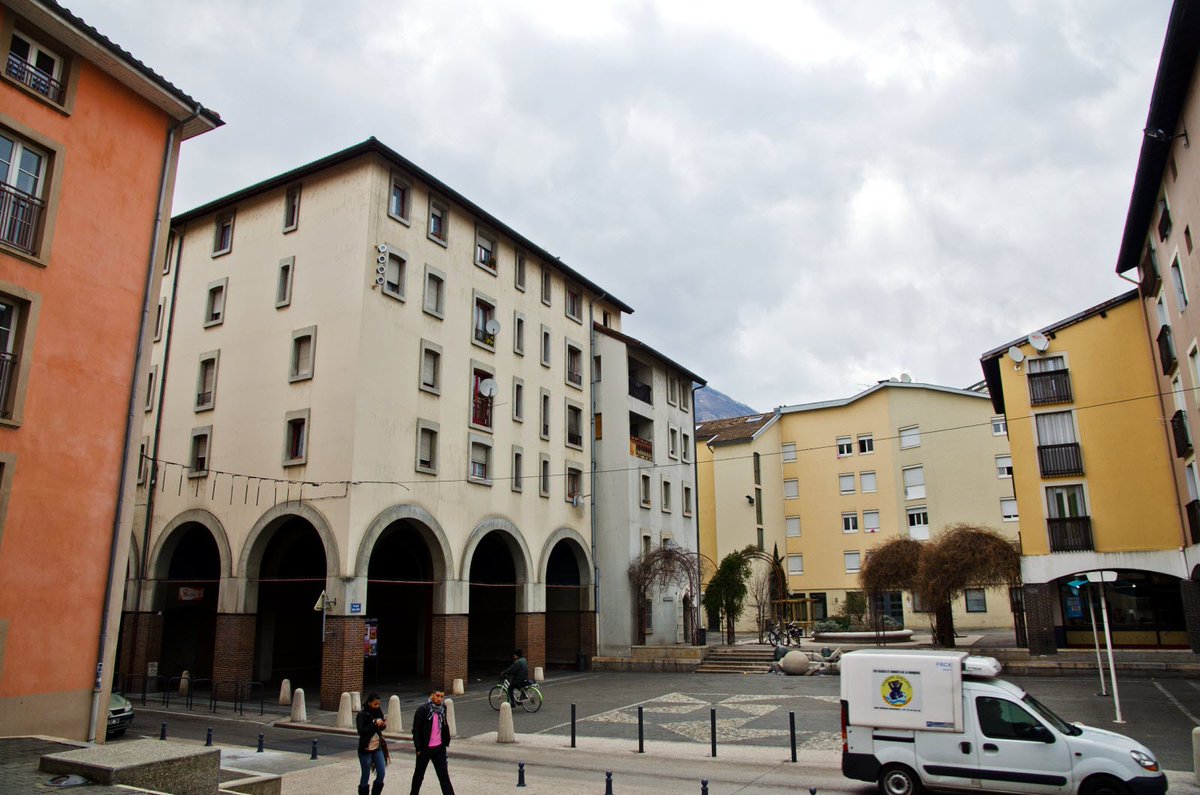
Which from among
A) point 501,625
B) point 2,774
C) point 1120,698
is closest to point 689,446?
point 501,625

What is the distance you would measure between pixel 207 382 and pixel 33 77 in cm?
1513

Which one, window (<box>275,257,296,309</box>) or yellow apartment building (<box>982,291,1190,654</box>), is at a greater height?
window (<box>275,257,296,309</box>)

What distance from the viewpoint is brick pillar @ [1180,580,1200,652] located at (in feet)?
88.1

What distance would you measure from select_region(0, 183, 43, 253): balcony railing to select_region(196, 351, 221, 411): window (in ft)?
46.2

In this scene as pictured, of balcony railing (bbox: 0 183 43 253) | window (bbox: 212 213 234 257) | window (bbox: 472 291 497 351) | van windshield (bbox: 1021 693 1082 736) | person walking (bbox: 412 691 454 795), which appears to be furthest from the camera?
window (bbox: 472 291 497 351)

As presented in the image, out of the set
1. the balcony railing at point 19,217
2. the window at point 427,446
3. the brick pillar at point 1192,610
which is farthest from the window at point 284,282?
the brick pillar at point 1192,610

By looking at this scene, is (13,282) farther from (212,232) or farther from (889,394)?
(889,394)

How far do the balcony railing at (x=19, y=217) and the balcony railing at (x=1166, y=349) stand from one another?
2985cm

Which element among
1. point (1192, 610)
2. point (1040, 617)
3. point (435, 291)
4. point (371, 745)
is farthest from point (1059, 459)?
point (371, 745)

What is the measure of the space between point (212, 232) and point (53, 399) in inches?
691

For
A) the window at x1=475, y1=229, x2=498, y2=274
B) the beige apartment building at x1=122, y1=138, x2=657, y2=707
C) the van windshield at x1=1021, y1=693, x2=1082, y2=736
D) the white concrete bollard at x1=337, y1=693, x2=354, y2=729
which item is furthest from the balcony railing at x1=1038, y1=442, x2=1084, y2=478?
the white concrete bollard at x1=337, y1=693, x2=354, y2=729

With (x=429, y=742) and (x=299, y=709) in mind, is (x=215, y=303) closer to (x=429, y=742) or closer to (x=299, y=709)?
(x=299, y=709)

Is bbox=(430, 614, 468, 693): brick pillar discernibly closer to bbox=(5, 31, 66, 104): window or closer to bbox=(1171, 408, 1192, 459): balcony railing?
bbox=(5, 31, 66, 104): window

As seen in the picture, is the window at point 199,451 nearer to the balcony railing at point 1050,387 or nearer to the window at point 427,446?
the window at point 427,446
